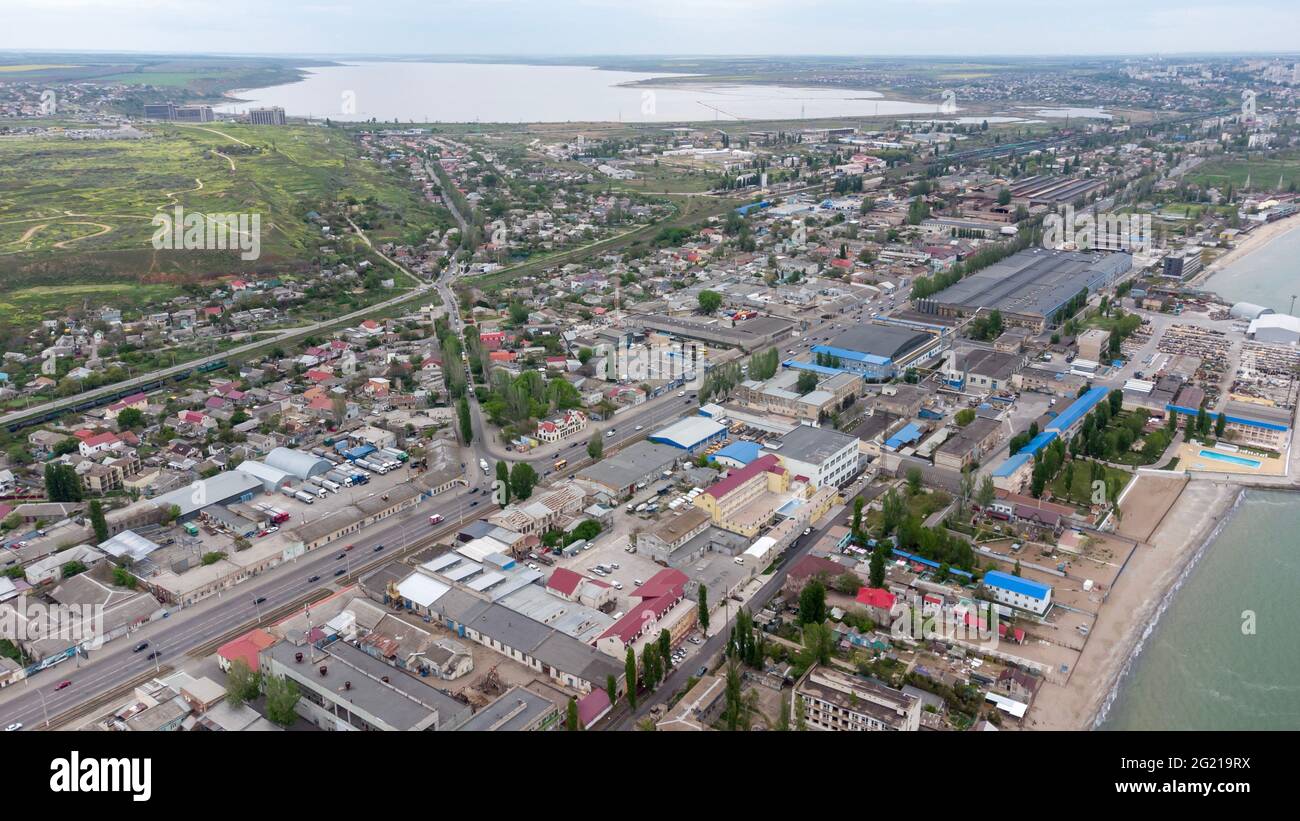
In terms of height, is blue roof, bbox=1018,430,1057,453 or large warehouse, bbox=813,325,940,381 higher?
large warehouse, bbox=813,325,940,381

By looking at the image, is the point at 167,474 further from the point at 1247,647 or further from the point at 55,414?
the point at 1247,647

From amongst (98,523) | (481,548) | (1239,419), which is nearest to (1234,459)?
(1239,419)

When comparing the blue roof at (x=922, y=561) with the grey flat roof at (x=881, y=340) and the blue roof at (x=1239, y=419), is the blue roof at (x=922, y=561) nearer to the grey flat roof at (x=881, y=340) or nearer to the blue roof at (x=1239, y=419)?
the blue roof at (x=1239, y=419)

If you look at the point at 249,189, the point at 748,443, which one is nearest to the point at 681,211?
the point at 249,189

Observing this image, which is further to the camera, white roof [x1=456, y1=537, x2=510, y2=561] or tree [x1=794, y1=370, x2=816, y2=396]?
tree [x1=794, y1=370, x2=816, y2=396]

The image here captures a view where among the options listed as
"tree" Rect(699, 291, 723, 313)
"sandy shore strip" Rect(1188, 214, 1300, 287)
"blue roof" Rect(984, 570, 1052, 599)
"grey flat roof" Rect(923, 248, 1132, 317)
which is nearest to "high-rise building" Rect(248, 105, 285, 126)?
"tree" Rect(699, 291, 723, 313)

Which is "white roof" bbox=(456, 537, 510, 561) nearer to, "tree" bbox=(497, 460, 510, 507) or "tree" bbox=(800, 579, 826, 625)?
"tree" bbox=(497, 460, 510, 507)
